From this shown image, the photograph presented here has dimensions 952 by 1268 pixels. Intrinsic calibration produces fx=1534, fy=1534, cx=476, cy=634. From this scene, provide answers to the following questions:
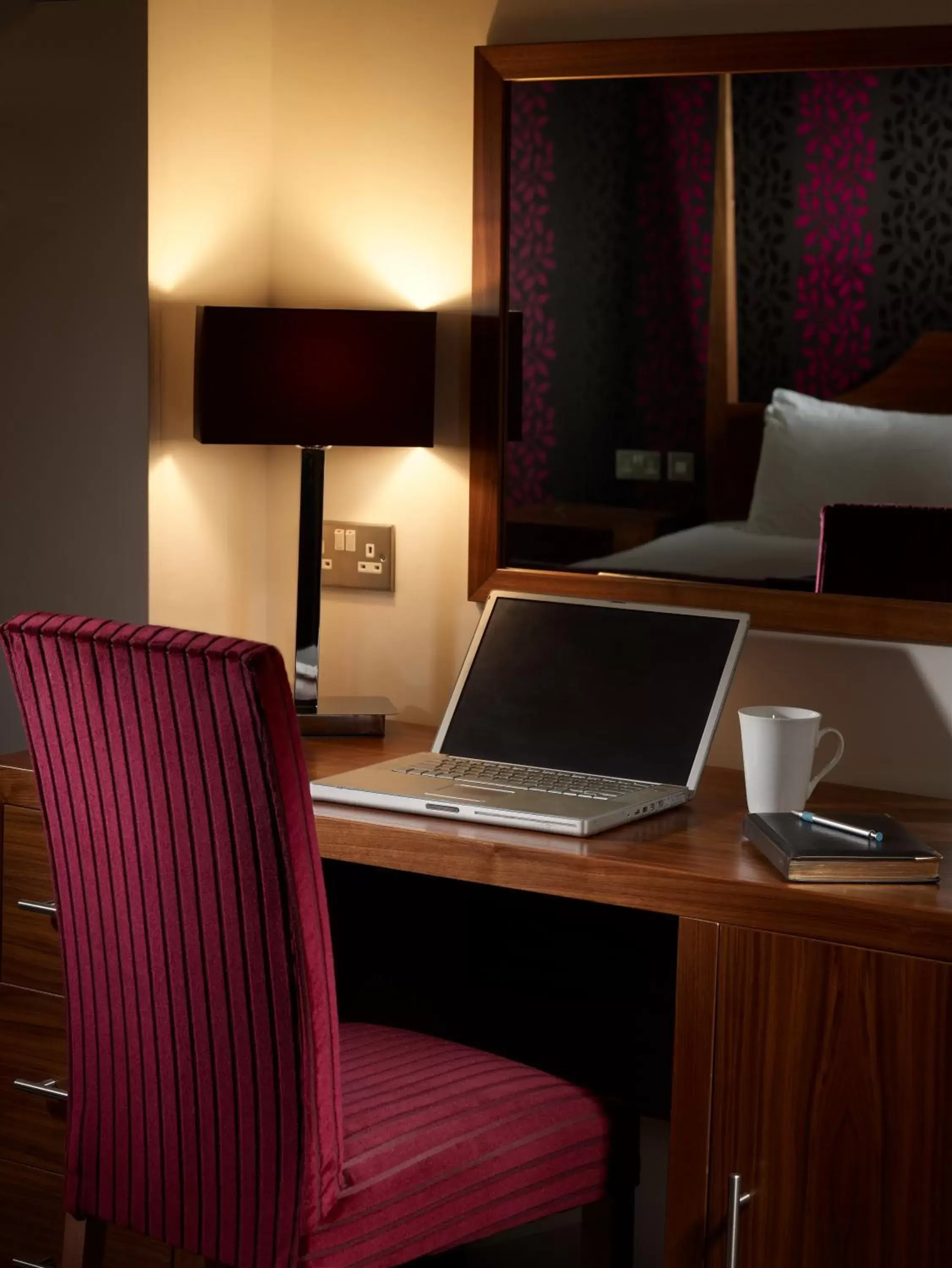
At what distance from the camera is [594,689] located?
1983 millimetres

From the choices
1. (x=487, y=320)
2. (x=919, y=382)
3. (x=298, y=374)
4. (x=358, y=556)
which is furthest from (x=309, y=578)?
(x=919, y=382)

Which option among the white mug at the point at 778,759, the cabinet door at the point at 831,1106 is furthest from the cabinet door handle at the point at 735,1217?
the white mug at the point at 778,759

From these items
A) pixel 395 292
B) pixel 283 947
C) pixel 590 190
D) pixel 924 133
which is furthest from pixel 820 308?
pixel 283 947

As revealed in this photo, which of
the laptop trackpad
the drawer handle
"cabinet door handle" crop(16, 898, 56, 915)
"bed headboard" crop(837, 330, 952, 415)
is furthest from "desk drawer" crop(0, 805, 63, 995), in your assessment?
"bed headboard" crop(837, 330, 952, 415)

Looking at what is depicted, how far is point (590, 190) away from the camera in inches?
84.3

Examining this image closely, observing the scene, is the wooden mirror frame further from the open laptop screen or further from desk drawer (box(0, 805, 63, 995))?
desk drawer (box(0, 805, 63, 995))

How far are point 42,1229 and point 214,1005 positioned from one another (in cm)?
80

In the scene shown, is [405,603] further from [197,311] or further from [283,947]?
[283,947]

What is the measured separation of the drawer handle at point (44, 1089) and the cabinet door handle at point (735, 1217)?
2.78 feet

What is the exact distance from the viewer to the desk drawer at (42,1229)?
1.97 meters

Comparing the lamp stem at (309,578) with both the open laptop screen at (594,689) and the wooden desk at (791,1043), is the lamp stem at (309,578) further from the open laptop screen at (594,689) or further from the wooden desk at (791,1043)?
the wooden desk at (791,1043)

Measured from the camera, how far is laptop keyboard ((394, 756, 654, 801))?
5.98ft

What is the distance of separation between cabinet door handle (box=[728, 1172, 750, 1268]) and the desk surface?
10.9 inches

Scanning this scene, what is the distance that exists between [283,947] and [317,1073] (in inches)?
4.8
